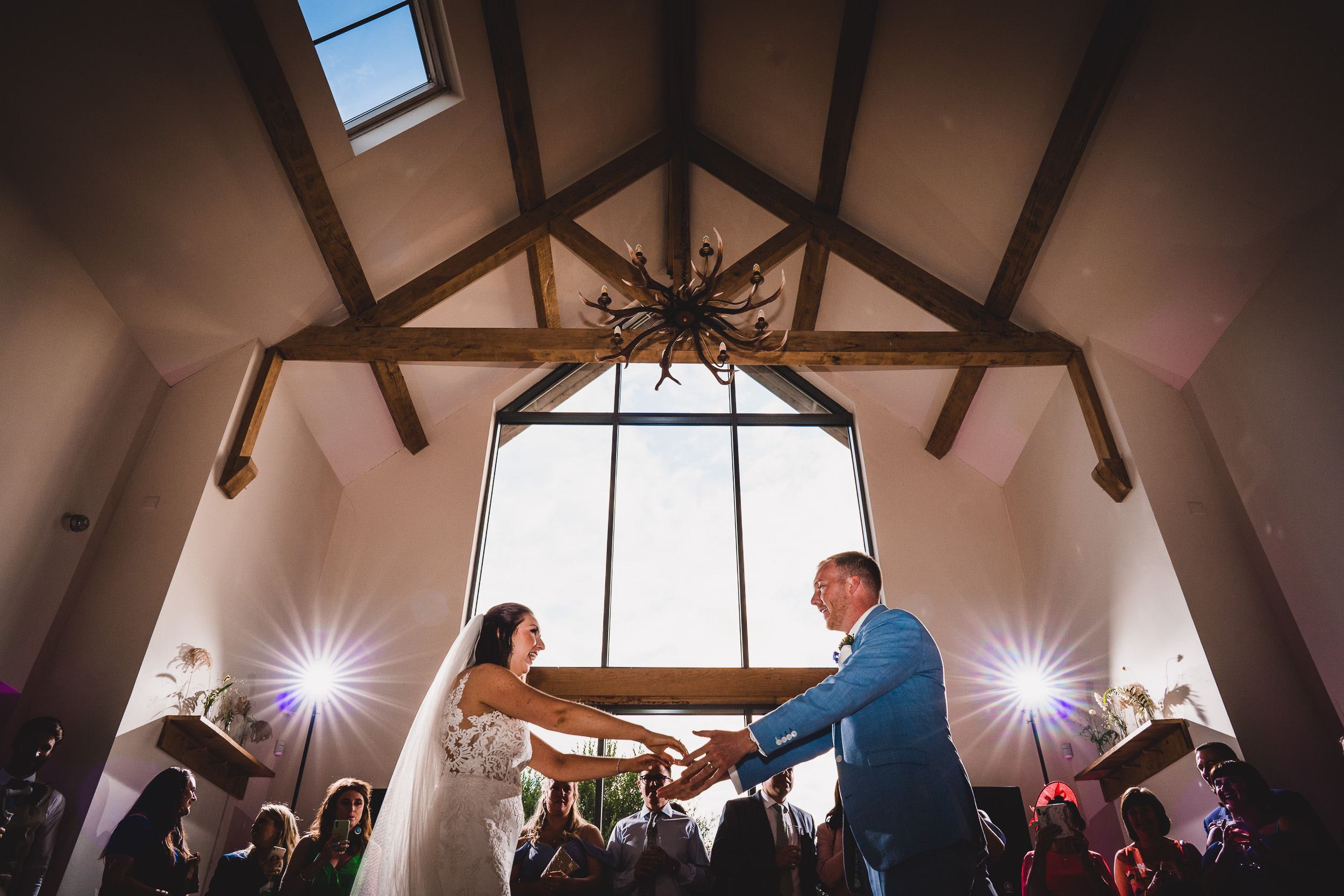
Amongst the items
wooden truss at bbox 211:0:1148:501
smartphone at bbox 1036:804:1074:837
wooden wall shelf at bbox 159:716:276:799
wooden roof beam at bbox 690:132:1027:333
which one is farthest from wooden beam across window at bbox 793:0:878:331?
wooden wall shelf at bbox 159:716:276:799

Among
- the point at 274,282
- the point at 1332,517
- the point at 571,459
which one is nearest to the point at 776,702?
the point at 571,459

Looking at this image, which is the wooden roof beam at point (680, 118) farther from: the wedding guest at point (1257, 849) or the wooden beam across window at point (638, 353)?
the wedding guest at point (1257, 849)

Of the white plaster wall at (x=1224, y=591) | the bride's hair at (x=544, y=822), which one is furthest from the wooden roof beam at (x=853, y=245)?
the bride's hair at (x=544, y=822)

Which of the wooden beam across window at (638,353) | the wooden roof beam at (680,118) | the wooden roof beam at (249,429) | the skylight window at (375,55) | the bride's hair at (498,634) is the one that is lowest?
the bride's hair at (498,634)

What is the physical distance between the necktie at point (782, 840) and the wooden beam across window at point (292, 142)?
3970mm

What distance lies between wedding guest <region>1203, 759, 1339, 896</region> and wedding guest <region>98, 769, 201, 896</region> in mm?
4605

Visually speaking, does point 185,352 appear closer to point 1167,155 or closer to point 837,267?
point 837,267

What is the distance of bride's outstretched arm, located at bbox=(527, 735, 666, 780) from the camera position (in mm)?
2957

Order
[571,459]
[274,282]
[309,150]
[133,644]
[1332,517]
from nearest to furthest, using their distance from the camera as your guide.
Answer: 1. [1332,517]
2. [133,644]
3. [309,150]
4. [274,282]
5. [571,459]

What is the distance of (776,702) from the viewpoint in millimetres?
6363

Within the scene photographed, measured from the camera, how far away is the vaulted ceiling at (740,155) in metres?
4.00

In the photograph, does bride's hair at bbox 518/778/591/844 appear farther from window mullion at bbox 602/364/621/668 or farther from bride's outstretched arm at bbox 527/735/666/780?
window mullion at bbox 602/364/621/668

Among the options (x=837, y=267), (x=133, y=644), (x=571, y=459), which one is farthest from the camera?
(x=571, y=459)

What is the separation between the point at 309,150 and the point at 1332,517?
6.05 m
